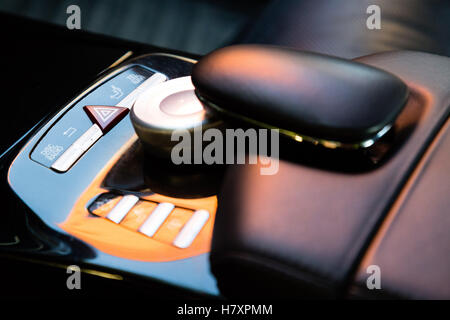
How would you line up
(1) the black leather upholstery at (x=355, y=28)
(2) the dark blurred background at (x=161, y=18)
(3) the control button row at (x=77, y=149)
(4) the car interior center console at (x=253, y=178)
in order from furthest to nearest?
(2) the dark blurred background at (x=161, y=18) → (1) the black leather upholstery at (x=355, y=28) → (3) the control button row at (x=77, y=149) → (4) the car interior center console at (x=253, y=178)

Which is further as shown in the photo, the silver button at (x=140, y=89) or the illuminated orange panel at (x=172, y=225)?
the silver button at (x=140, y=89)

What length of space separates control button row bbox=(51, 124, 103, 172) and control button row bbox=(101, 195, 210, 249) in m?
0.09

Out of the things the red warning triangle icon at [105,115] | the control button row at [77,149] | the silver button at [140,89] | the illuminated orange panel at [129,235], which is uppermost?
the silver button at [140,89]

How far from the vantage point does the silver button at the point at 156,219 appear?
0.48 metres

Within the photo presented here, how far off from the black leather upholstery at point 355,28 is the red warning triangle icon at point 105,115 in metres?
0.32

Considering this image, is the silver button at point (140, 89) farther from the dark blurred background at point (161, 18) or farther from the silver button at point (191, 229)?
the dark blurred background at point (161, 18)

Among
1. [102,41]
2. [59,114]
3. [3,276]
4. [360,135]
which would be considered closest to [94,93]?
[59,114]

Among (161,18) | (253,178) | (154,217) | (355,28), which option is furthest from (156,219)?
(161,18)

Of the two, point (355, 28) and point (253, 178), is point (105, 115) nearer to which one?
point (253, 178)

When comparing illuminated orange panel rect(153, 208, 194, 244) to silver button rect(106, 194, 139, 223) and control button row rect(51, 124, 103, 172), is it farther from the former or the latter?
control button row rect(51, 124, 103, 172)

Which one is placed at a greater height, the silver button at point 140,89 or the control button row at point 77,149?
the silver button at point 140,89

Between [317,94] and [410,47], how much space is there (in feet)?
1.33

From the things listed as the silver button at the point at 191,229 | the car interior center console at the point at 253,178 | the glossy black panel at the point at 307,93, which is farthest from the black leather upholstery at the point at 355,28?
the silver button at the point at 191,229
